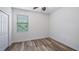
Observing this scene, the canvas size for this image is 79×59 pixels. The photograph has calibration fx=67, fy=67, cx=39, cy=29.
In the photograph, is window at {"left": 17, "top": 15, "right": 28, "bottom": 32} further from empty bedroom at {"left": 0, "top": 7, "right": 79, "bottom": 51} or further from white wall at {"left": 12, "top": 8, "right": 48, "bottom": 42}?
A: white wall at {"left": 12, "top": 8, "right": 48, "bottom": 42}

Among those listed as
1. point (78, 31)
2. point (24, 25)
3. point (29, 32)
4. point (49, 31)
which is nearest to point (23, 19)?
point (24, 25)

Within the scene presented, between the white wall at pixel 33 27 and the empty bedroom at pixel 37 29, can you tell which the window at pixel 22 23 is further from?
the white wall at pixel 33 27

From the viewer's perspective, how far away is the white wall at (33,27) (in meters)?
4.98

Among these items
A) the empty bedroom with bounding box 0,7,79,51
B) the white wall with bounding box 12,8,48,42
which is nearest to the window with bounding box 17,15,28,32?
the empty bedroom with bounding box 0,7,79,51

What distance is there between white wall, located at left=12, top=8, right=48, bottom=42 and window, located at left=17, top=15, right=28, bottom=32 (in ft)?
0.81

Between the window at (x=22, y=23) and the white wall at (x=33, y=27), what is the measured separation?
0.25 m

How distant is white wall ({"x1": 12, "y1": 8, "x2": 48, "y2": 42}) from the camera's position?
4978 mm

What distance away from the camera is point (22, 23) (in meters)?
5.37

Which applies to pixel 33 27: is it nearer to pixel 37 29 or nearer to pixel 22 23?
pixel 37 29

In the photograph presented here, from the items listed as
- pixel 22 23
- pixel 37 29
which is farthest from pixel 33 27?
pixel 22 23

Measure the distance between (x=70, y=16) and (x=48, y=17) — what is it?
11.9ft

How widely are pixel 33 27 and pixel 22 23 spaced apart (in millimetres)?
1100
